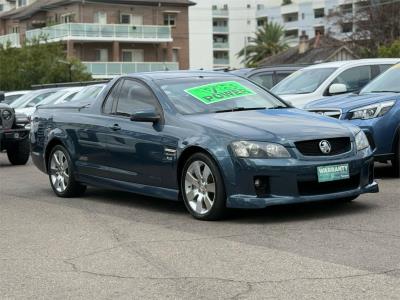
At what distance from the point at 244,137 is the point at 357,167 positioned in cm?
125

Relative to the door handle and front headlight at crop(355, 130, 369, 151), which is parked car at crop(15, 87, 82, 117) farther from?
front headlight at crop(355, 130, 369, 151)

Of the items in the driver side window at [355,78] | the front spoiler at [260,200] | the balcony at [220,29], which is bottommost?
the front spoiler at [260,200]

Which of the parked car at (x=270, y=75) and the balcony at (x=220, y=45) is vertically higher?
the balcony at (x=220, y=45)

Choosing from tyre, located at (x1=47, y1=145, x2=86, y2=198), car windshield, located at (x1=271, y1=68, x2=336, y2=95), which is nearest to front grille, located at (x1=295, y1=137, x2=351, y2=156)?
tyre, located at (x1=47, y1=145, x2=86, y2=198)

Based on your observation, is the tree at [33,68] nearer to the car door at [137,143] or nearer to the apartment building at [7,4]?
the apartment building at [7,4]

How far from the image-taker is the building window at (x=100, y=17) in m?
63.0

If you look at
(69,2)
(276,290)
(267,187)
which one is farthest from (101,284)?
(69,2)

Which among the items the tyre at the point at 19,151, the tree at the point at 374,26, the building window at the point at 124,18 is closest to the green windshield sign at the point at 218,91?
the tyre at the point at 19,151

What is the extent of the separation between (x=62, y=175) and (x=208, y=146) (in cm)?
321

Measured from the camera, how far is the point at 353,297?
16.5ft

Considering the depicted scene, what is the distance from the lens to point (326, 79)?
13180mm

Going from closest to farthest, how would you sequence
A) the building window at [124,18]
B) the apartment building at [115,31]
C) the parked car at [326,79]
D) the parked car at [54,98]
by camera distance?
the parked car at [326,79], the parked car at [54,98], the apartment building at [115,31], the building window at [124,18]

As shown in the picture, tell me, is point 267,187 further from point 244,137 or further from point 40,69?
point 40,69

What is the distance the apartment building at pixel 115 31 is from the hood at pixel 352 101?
1908 inches
